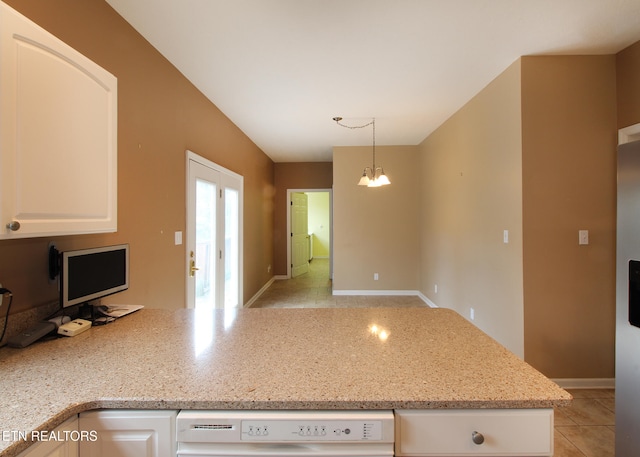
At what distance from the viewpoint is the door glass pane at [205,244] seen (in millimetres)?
2752

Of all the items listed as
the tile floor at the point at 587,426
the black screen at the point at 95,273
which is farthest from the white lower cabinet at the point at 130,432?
the tile floor at the point at 587,426

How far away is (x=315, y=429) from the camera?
80 cm

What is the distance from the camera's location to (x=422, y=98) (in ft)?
9.90

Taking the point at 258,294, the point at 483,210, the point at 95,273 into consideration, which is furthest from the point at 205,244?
the point at 483,210

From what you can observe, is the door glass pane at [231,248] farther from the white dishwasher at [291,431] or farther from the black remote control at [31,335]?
the white dishwasher at [291,431]

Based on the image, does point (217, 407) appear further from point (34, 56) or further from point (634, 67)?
point (634, 67)

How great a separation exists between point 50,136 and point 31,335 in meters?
0.77

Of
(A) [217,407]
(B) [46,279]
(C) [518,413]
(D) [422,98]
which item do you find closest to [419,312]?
(C) [518,413]

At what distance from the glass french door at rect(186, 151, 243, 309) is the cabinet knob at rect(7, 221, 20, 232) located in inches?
64.5

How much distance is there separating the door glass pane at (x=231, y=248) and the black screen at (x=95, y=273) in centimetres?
202

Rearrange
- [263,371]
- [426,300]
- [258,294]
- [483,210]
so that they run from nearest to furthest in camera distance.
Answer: [263,371] < [483,210] < [426,300] < [258,294]

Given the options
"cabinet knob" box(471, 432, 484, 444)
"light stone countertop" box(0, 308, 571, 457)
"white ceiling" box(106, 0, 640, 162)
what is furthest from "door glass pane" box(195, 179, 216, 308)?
"cabinet knob" box(471, 432, 484, 444)

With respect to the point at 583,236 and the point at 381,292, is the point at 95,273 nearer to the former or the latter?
the point at 583,236

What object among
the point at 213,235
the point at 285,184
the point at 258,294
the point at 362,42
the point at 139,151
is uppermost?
the point at 362,42
